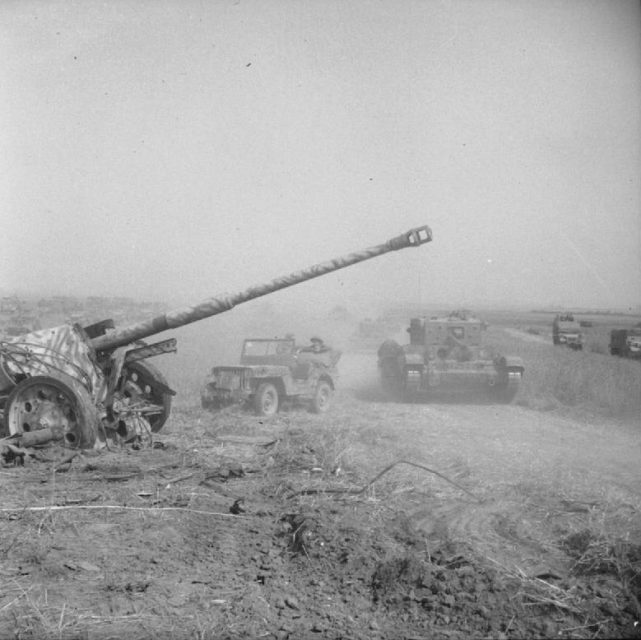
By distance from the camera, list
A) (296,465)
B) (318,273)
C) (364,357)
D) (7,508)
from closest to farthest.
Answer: (7,508)
(296,465)
(318,273)
(364,357)

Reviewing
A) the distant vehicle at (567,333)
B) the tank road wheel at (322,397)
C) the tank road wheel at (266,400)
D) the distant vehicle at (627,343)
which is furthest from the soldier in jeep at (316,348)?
the distant vehicle at (567,333)

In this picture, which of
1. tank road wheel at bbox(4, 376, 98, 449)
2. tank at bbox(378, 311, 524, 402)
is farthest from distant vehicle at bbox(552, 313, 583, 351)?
tank road wheel at bbox(4, 376, 98, 449)

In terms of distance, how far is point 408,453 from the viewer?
26.3 feet

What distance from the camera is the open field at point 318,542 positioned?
3.32 m

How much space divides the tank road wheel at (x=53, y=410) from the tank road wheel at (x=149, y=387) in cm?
163

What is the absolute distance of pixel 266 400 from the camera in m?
12.1

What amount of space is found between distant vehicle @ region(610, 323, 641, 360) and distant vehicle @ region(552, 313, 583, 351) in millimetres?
3525

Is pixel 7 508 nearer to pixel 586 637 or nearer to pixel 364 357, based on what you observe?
pixel 586 637

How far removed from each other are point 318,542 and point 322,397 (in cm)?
908

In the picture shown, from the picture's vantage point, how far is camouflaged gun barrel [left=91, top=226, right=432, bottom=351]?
788 centimetres

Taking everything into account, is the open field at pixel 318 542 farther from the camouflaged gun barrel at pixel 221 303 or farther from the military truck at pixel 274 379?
the military truck at pixel 274 379

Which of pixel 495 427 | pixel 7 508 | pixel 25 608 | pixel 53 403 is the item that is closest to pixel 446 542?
pixel 25 608

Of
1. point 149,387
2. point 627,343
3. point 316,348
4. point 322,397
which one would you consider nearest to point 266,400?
point 322,397

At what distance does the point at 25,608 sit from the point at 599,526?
12.5 feet
